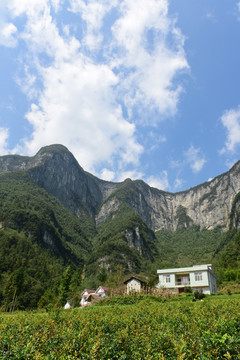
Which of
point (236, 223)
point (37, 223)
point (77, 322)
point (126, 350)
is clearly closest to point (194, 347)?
point (126, 350)

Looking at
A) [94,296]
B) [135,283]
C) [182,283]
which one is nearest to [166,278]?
[182,283]

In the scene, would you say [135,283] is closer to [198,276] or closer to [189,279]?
[189,279]

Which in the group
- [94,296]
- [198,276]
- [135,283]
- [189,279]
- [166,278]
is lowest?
[94,296]

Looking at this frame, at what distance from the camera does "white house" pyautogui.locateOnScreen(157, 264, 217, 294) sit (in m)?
47.7

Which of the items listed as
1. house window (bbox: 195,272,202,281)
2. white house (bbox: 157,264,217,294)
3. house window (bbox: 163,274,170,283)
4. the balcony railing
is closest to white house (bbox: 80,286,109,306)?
house window (bbox: 163,274,170,283)

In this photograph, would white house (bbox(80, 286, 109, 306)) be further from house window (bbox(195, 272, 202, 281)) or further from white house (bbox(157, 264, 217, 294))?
house window (bbox(195, 272, 202, 281))

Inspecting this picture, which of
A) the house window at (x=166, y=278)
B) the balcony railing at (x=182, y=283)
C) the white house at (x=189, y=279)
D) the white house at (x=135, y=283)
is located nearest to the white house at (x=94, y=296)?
the white house at (x=135, y=283)

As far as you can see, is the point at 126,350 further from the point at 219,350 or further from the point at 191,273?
the point at 191,273

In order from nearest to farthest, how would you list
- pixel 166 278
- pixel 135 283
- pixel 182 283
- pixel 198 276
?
pixel 135 283 → pixel 198 276 → pixel 182 283 → pixel 166 278

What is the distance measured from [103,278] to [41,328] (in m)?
84.5

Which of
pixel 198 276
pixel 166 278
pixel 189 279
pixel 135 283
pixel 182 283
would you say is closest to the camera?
pixel 135 283

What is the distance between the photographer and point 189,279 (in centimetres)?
5003

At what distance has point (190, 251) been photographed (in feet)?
620

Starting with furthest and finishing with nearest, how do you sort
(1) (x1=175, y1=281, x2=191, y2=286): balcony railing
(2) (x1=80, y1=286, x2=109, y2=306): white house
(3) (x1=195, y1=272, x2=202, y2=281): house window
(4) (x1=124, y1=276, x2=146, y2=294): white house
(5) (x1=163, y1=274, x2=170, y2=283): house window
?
(2) (x1=80, y1=286, x2=109, y2=306): white house < (5) (x1=163, y1=274, x2=170, y2=283): house window < (1) (x1=175, y1=281, x2=191, y2=286): balcony railing < (3) (x1=195, y1=272, x2=202, y2=281): house window < (4) (x1=124, y1=276, x2=146, y2=294): white house
